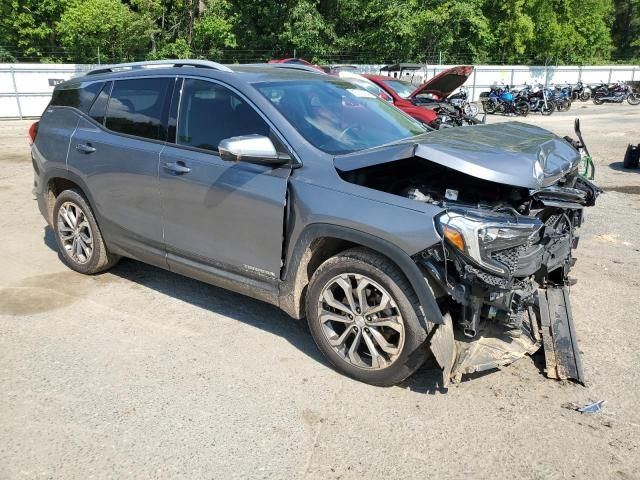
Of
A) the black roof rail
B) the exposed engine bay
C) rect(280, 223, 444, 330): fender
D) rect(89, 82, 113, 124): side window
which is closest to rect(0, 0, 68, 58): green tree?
the black roof rail

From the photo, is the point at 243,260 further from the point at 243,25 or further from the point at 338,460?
the point at 243,25

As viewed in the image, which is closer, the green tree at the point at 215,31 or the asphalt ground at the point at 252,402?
the asphalt ground at the point at 252,402

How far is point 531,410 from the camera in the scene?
329 cm

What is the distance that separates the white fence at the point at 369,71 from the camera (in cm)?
2134

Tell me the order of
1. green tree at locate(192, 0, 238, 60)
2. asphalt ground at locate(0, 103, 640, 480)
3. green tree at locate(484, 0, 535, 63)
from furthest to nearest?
1. green tree at locate(484, 0, 535, 63)
2. green tree at locate(192, 0, 238, 60)
3. asphalt ground at locate(0, 103, 640, 480)

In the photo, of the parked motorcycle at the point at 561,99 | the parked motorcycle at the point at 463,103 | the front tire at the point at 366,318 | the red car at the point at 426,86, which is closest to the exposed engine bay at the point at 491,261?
the front tire at the point at 366,318

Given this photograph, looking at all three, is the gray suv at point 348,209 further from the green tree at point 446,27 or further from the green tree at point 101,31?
the green tree at point 446,27

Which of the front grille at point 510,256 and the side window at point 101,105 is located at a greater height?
the side window at point 101,105

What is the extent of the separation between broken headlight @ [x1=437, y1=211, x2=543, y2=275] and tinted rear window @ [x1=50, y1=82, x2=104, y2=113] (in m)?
3.54

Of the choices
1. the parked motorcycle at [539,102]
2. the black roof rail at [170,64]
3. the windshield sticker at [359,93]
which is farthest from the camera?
the parked motorcycle at [539,102]

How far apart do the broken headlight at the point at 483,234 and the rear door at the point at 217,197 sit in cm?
113

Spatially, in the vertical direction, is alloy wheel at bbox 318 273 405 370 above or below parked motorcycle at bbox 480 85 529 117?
above

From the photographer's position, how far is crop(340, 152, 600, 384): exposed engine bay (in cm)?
307

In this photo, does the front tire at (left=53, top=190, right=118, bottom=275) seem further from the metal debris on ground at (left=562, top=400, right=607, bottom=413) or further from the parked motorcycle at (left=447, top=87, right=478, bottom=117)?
the parked motorcycle at (left=447, top=87, right=478, bottom=117)
